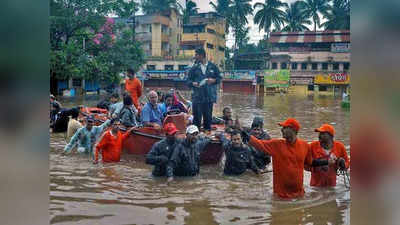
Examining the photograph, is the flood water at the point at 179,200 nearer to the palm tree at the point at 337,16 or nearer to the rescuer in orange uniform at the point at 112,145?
the rescuer in orange uniform at the point at 112,145

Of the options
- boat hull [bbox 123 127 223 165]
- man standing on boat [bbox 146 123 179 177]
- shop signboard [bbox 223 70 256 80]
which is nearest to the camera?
man standing on boat [bbox 146 123 179 177]

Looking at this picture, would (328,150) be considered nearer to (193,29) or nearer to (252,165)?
(252,165)

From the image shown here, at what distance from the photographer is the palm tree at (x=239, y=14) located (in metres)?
55.8

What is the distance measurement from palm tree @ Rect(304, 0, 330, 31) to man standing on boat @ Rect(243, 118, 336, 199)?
5197cm

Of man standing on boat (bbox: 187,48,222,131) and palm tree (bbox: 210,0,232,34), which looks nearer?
man standing on boat (bbox: 187,48,222,131)

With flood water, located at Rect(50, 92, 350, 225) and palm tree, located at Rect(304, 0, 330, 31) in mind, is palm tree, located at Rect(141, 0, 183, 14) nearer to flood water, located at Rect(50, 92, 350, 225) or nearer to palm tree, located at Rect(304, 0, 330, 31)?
palm tree, located at Rect(304, 0, 330, 31)

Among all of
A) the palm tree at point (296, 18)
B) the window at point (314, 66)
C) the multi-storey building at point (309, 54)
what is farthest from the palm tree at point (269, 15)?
the window at point (314, 66)

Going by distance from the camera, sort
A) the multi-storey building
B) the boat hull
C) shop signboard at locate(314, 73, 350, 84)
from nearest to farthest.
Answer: the boat hull → shop signboard at locate(314, 73, 350, 84) → the multi-storey building

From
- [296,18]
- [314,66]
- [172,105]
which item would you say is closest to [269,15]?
[296,18]

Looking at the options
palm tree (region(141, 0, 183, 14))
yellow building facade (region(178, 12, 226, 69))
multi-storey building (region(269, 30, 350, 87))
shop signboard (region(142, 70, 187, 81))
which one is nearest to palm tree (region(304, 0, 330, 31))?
multi-storey building (region(269, 30, 350, 87))

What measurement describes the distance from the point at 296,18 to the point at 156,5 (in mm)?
19430

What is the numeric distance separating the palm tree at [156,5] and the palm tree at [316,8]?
720 inches

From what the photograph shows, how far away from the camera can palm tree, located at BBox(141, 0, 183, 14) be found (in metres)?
54.7
